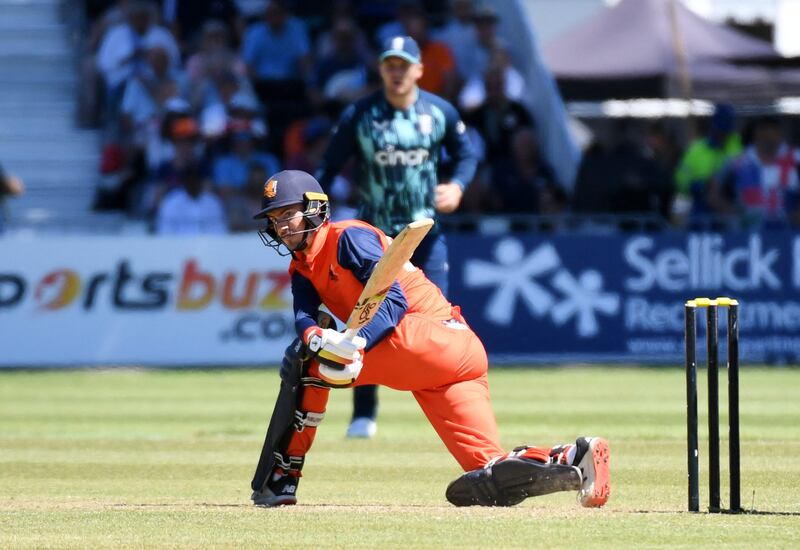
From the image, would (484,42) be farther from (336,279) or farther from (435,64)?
(336,279)

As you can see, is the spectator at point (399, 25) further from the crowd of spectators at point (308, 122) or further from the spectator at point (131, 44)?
the spectator at point (131, 44)

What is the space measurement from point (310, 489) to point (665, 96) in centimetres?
1281

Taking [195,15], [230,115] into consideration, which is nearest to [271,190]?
[230,115]

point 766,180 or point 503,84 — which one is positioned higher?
point 503,84

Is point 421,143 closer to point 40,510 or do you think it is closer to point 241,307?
point 40,510

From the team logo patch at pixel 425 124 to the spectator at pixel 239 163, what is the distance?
8.87 metres

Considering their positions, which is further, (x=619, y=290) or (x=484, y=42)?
(x=484, y=42)

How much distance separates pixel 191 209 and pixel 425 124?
813cm

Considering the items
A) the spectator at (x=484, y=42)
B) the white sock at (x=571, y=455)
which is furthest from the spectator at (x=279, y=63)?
the white sock at (x=571, y=455)

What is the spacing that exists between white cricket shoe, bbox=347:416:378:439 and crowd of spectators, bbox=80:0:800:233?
720cm

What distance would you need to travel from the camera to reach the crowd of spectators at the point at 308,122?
19188 mm

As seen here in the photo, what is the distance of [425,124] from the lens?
36.6 ft

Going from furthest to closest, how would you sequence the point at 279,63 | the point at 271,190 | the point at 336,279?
the point at 279,63, the point at 336,279, the point at 271,190

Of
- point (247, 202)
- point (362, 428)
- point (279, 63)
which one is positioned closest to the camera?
point (362, 428)
